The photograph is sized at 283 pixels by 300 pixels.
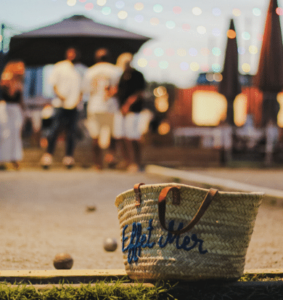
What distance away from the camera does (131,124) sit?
7961 millimetres

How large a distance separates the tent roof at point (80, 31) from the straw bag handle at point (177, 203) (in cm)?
921

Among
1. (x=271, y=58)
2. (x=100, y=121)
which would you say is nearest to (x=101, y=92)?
(x=100, y=121)

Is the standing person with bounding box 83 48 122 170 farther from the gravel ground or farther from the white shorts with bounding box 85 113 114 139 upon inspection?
the gravel ground

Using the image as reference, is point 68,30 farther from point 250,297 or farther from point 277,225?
point 250,297

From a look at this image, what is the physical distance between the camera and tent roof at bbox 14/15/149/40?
1088 centimetres

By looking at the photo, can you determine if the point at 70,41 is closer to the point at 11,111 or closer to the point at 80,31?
the point at 80,31

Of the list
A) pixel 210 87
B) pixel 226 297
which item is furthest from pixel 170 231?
pixel 210 87

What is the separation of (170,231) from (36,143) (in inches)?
619

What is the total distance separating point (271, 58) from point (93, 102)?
183 inches

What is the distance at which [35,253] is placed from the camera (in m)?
2.88

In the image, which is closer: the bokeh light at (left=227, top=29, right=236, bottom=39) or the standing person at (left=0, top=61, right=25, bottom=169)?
the standing person at (left=0, top=61, right=25, bottom=169)

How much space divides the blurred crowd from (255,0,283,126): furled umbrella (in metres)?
3.93

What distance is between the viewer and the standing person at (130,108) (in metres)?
7.74

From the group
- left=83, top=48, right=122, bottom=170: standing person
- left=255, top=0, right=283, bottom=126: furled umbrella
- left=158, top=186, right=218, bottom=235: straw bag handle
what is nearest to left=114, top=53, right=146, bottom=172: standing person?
left=83, top=48, right=122, bottom=170: standing person
